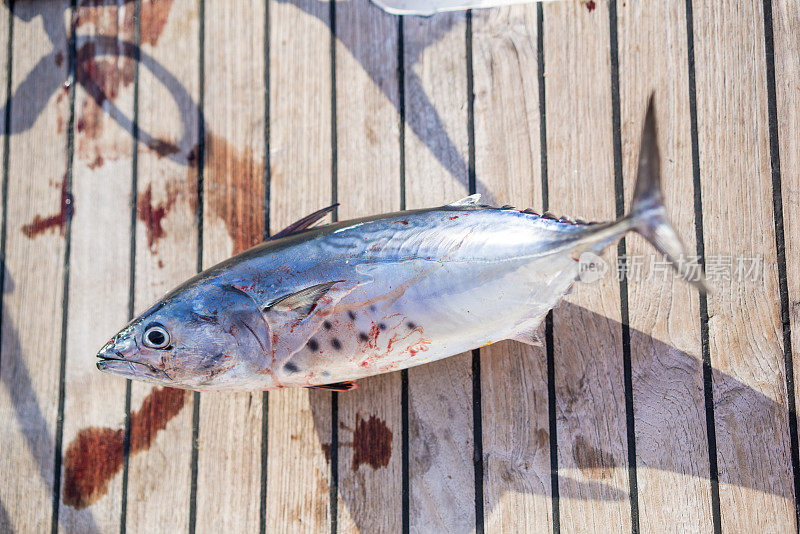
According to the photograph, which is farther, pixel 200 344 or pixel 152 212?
pixel 152 212

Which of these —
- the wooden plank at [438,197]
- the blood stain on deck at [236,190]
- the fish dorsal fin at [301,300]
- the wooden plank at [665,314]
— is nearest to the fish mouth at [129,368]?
the fish dorsal fin at [301,300]

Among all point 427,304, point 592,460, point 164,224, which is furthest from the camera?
point 164,224

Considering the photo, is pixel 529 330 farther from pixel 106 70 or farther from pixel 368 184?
pixel 106 70

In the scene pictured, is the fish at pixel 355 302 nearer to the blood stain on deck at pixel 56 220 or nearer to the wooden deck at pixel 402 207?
the wooden deck at pixel 402 207

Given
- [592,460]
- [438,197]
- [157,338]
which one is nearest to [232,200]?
[157,338]

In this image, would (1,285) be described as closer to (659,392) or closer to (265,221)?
(265,221)

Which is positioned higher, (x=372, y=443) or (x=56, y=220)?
(x=56, y=220)

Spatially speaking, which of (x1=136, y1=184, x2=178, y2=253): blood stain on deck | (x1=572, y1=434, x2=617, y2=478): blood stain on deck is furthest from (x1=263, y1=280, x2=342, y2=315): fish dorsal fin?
(x1=572, y1=434, x2=617, y2=478): blood stain on deck
